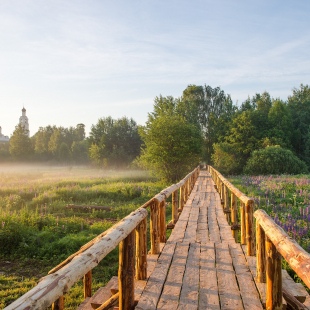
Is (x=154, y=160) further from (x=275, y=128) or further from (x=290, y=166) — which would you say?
(x=275, y=128)

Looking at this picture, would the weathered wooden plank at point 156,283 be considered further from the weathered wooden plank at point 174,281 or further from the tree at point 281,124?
the tree at point 281,124

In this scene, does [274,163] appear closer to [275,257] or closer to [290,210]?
[290,210]

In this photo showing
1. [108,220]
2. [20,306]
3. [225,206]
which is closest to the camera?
[20,306]

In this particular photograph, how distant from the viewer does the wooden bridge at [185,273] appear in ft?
7.88

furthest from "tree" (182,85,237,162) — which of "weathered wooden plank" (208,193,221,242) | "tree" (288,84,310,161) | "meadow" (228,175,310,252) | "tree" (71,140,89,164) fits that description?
"weathered wooden plank" (208,193,221,242)

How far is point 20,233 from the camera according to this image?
1071 centimetres

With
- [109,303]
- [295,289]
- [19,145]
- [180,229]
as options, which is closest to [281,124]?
[180,229]

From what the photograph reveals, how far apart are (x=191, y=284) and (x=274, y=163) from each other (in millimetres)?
32716

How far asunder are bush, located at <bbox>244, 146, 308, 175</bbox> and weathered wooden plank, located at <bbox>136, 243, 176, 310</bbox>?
31.2m

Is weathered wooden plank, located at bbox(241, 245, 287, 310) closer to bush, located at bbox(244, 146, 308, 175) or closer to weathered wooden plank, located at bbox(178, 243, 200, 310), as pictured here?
weathered wooden plank, located at bbox(178, 243, 200, 310)

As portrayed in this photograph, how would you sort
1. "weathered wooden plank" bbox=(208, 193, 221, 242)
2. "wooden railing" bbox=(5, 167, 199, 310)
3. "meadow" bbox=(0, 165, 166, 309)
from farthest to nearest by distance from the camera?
"meadow" bbox=(0, 165, 166, 309) < "weathered wooden plank" bbox=(208, 193, 221, 242) < "wooden railing" bbox=(5, 167, 199, 310)

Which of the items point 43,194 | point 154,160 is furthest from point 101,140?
point 43,194

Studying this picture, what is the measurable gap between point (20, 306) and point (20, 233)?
33.0ft

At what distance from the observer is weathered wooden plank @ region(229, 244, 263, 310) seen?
3621 mm
